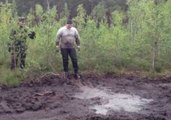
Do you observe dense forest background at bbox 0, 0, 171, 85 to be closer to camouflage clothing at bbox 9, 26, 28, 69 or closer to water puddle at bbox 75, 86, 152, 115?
camouflage clothing at bbox 9, 26, 28, 69

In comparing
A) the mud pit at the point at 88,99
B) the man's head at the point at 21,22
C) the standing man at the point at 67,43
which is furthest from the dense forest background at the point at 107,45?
Result: the mud pit at the point at 88,99

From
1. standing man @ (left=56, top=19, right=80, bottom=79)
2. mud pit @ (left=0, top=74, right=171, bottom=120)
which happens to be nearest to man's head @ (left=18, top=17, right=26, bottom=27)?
standing man @ (left=56, top=19, right=80, bottom=79)

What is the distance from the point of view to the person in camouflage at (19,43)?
45.6ft

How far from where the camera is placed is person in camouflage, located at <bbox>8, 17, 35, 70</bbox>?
13906 mm

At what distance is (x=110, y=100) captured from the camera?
37.1ft

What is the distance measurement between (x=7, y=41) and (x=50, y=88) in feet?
8.33

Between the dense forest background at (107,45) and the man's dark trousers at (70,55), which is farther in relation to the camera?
the dense forest background at (107,45)

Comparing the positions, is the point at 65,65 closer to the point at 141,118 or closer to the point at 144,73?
the point at 144,73

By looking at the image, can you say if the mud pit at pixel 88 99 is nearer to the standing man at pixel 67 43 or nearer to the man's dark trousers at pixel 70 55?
the man's dark trousers at pixel 70 55

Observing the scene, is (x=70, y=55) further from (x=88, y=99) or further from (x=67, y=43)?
(x=88, y=99)

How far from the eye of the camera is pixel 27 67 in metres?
14.2

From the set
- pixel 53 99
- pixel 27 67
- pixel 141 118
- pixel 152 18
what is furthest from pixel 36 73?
pixel 141 118

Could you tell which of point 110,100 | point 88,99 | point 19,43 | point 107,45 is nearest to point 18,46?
point 19,43

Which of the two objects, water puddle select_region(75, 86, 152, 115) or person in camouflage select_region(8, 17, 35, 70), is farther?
person in camouflage select_region(8, 17, 35, 70)
